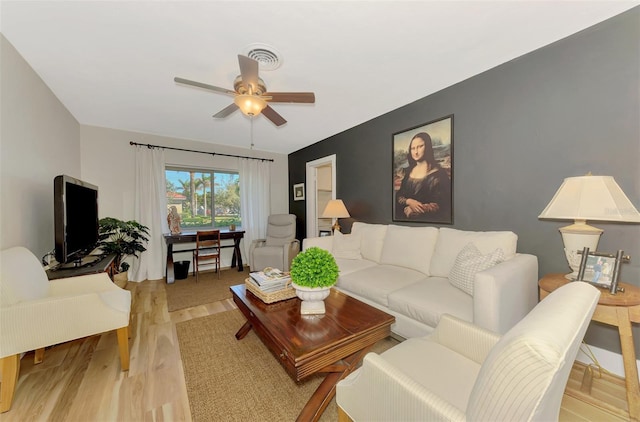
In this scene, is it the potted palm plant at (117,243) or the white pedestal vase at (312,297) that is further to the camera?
the potted palm plant at (117,243)

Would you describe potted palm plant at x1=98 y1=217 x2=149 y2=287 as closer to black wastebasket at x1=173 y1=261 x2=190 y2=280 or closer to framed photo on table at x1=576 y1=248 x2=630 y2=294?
black wastebasket at x1=173 y1=261 x2=190 y2=280

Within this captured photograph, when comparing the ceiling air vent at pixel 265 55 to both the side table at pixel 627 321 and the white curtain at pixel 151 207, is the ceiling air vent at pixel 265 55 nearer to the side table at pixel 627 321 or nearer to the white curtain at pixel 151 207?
the side table at pixel 627 321

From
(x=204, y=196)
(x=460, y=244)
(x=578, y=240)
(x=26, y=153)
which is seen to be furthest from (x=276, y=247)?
(x=578, y=240)

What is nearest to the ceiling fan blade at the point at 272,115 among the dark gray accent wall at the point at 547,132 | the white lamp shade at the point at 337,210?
the dark gray accent wall at the point at 547,132

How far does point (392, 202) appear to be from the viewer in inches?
123

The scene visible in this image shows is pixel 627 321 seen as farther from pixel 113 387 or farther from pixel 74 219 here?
pixel 74 219

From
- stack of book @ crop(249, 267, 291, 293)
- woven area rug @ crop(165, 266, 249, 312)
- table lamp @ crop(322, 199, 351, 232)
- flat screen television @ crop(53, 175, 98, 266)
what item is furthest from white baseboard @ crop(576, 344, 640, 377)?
flat screen television @ crop(53, 175, 98, 266)

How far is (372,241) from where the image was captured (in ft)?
9.69

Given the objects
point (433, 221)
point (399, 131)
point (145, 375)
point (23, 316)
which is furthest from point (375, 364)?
point (399, 131)

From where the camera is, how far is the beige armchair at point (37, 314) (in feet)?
4.37

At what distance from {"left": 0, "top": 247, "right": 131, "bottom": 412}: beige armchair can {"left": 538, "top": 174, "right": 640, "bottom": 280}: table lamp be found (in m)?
2.92

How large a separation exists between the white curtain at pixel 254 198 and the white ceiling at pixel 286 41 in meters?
2.00

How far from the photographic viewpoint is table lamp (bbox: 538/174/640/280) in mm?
1339

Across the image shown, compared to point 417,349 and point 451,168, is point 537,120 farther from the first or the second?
point 417,349
